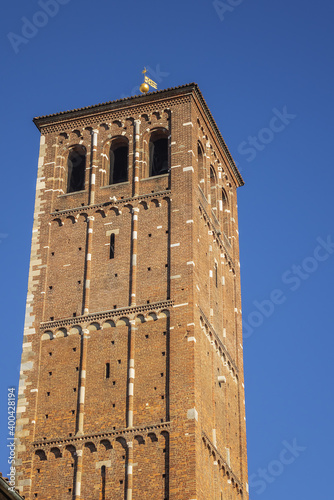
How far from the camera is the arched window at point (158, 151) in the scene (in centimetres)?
4653

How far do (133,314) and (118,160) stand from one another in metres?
7.93

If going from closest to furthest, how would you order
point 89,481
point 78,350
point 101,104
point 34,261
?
point 89,481 < point 78,350 < point 34,261 < point 101,104

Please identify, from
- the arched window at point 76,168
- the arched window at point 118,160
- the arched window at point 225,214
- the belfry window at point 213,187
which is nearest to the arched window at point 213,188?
the belfry window at point 213,187

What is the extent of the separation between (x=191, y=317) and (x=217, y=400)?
11.3ft

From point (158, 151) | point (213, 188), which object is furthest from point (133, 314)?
point (213, 188)

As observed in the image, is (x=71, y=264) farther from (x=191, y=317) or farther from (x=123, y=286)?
(x=191, y=317)

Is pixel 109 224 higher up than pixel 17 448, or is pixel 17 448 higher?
pixel 109 224

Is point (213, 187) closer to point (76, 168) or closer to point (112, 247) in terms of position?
point (76, 168)

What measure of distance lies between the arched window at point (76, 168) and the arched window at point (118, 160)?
1134 millimetres

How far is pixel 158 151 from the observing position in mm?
46906

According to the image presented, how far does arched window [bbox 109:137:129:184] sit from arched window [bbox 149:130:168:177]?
40.1 inches

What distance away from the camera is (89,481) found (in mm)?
38844

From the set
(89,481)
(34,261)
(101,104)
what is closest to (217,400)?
(89,481)

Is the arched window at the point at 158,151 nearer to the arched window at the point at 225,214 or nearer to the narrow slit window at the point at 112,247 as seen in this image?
the narrow slit window at the point at 112,247
